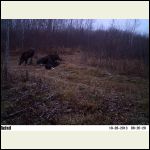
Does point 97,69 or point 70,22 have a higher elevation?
point 70,22

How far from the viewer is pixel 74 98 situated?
23.4ft

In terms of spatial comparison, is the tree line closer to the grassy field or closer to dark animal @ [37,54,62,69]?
dark animal @ [37,54,62,69]

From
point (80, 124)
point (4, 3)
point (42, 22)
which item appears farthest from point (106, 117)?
Answer: point (4, 3)

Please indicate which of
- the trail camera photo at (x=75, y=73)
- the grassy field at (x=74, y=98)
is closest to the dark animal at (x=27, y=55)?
the trail camera photo at (x=75, y=73)

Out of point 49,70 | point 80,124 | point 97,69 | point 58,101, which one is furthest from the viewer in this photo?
point 49,70

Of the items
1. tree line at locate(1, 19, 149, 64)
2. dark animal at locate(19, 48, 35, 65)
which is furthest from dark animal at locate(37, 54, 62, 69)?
dark animal at locate(19, 48, 35, 65)

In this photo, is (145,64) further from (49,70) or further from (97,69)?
(49,70)

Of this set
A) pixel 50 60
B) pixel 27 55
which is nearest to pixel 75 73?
pixel 50 60

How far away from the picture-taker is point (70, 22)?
24.0 ft

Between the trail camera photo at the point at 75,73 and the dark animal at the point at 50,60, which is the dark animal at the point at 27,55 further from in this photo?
the dark animal at the point at 50,60

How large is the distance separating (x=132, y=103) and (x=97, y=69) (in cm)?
148

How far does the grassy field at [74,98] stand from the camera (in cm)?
665

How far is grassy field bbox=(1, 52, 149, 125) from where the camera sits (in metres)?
6.65

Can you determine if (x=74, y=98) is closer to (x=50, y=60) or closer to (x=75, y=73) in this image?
(x=75, y=73)
